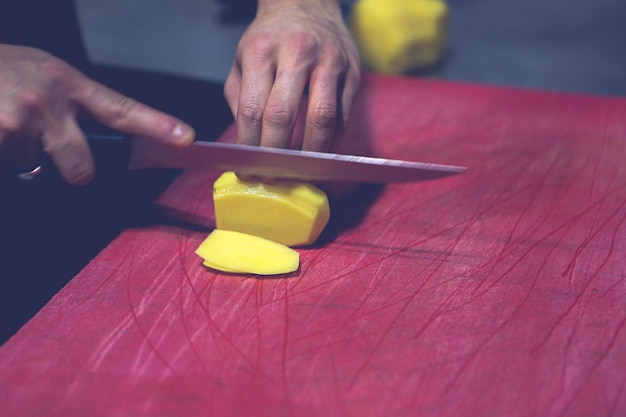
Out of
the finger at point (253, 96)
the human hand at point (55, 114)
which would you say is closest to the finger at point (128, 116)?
the human hand at point (55, 114)

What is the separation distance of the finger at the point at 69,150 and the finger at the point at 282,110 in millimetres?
367

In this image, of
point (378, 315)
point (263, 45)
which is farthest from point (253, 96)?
point (378, 315)

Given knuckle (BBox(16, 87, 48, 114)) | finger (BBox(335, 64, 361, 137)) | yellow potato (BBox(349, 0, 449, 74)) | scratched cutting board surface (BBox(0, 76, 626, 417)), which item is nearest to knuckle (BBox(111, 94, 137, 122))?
knuckle (BBox(16, 87, 48, 114))

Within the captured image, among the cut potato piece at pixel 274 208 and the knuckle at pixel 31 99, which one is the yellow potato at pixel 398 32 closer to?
the cut potato piece at pixel 274 208

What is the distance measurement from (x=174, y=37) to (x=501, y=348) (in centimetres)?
240

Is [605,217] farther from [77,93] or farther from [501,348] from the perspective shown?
[77,93]

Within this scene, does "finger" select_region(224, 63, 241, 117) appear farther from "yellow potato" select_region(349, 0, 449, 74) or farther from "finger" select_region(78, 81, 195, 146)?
"yellow potato" select_region(349, 0, 449, 74)

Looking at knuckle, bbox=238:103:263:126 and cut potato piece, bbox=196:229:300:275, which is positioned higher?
knuckle, bbox=238:103:263:126

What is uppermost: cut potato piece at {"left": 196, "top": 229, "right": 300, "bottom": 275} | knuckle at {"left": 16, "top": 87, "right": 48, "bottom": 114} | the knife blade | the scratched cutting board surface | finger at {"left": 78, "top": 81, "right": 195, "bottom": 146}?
knuckle at {"left": 16, "top": 87, "right": 48, "bottom": 114}

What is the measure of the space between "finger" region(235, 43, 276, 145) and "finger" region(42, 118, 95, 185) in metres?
0.32

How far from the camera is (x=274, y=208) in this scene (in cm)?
129

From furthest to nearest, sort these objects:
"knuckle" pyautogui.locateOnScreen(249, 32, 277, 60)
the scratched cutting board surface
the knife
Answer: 1. "knuckle" pyautogui.locateOnScreen(249, 32, 277, 60)
2. the knife
3. the scratched cutting board surface

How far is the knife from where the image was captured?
4.09ft

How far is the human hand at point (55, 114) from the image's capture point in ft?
3.73
